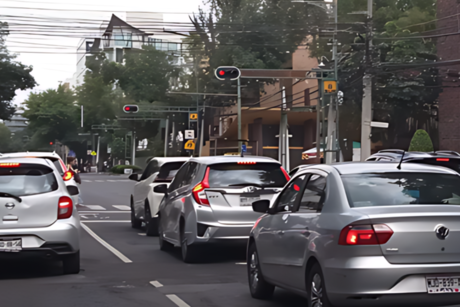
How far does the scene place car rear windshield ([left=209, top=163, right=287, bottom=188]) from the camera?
40.2 feet

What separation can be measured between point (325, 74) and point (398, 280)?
3307 cm

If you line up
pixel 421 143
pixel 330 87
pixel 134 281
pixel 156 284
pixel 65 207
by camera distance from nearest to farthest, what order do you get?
pixel 156 284, pixel 134 281, pixel 65 207, pixel 330 87, pixel 421 143

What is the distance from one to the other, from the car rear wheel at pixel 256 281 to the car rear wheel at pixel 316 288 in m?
1.62

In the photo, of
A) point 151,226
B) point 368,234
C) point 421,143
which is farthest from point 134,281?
point 421,143

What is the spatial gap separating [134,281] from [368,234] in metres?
4.74

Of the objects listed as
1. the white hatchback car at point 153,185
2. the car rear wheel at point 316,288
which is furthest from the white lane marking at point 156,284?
the white hatchback car at point 153,185

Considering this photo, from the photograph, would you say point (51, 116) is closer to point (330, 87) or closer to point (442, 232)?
point (330, 87)

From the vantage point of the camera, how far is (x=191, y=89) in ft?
246

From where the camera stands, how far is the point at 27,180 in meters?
10.7

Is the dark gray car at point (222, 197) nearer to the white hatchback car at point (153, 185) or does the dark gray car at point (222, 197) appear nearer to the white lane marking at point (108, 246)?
the white lane marking at point (108, 246)

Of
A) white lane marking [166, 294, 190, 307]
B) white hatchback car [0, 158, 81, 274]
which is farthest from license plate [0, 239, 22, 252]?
white lane marking [166, 294, 190, 307]

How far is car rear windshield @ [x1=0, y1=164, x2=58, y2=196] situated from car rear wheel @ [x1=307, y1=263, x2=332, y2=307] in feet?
16.0

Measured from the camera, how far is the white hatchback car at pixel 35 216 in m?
10.2

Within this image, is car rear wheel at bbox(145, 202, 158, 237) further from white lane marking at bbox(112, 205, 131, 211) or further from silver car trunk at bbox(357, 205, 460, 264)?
silver car trunk at bbox(357, 205, 460, 264)
